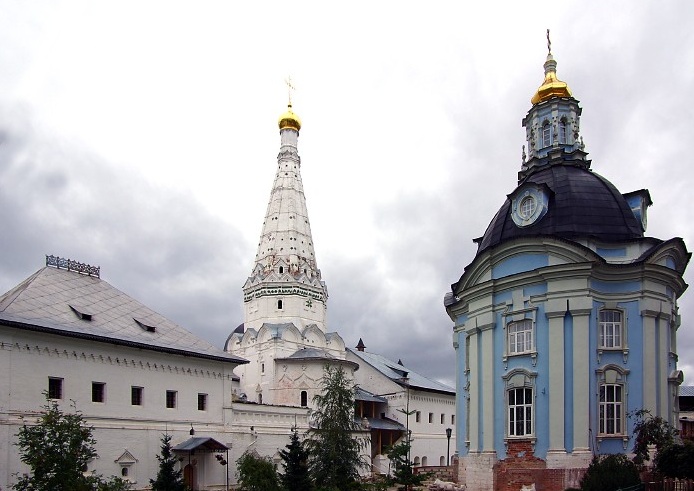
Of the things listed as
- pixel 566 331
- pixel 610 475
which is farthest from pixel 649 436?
pixel 566 331

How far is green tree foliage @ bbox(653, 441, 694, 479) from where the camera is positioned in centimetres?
2208

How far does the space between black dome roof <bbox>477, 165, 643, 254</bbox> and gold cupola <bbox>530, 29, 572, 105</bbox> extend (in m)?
5.42

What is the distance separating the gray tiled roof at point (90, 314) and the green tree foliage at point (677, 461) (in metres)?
21.3

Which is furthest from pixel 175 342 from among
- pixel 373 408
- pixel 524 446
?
pixel 373 408

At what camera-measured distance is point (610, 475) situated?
23547 millimetres

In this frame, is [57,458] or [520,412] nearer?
[57,458]

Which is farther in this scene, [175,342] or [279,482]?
[175,342]

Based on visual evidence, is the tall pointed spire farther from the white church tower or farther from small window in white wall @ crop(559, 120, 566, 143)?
small window in white wall @ crop(559, 120, 566, 143)

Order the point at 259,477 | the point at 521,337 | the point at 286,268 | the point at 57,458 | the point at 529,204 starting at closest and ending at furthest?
the point at 57,458
the point at 259,477
the point at 521,337
the point at 529,204
the point at 286,268

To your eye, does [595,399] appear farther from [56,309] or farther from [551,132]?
[56,309]

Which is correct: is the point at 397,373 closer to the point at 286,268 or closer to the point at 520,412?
the point at 286,268

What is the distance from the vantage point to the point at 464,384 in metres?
34.1

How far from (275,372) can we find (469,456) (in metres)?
23.9

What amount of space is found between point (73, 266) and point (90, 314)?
4.37 meters
